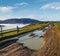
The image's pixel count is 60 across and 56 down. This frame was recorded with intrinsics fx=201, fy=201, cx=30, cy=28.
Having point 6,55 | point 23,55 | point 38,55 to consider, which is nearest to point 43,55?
point 38,55

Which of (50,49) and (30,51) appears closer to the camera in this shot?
(30,51)

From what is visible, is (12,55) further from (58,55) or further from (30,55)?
(58,55)

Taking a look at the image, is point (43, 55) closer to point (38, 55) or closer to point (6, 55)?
point (38, 55)

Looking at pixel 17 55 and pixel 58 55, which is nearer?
pixel 58 55

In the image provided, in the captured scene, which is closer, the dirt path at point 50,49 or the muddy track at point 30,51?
the dirt path at point 50,49

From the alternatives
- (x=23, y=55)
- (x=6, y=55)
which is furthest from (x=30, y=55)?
(x=6, y=55)

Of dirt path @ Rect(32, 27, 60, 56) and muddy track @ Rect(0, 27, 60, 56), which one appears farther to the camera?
muddy track @ Rect(0, 27, 60, 56)

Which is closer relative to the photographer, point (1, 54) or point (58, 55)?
point (58, 55)

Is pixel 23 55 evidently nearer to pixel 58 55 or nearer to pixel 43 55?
pixel 43 55
